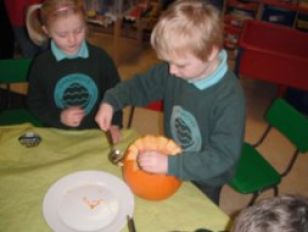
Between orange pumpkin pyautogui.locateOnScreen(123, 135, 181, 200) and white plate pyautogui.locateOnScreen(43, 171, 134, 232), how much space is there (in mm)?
43

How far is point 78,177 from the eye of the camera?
114cm

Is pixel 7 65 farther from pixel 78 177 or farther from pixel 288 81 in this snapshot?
pixel 288 81

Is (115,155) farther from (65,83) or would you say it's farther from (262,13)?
(262,13)

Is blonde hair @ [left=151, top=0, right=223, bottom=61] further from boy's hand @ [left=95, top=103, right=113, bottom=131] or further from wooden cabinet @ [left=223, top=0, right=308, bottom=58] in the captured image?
wooden cabinet @ [left=223, top=0, right=308, bottom=58]

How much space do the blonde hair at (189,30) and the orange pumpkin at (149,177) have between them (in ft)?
0.84

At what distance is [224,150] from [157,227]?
28 centimetres

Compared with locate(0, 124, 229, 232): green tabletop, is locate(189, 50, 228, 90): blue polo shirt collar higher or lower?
higher

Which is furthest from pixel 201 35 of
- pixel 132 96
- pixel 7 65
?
pixel 7 65

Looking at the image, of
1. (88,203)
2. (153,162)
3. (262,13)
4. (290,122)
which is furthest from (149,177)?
(262,13)

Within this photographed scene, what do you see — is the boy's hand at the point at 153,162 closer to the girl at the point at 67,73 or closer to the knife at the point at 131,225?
the knife at the point at 131,225

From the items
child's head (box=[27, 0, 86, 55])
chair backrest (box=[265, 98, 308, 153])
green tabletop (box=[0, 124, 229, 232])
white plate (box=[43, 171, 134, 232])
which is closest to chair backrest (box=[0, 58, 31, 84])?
child's head (box=[27, 0, 86, 55])

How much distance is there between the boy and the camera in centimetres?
103

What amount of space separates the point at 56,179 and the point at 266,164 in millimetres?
1027

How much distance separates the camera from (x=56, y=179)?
1.17 m
